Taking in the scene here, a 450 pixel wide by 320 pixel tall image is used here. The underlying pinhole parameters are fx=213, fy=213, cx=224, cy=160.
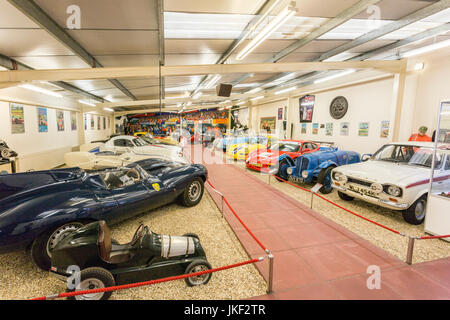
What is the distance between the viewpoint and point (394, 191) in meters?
3.72

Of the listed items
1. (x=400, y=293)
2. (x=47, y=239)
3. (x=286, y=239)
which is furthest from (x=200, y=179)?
(x=400, y=293)

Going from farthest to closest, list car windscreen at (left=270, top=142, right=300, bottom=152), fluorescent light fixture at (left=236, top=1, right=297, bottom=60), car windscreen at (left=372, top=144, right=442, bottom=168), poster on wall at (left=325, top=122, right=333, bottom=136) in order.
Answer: poster on wall at (left=325, top=122, right=333, bottom=136) → car windscreen at (left=270, top=142, right=300, bottom=152) → car windscreen at (left=372, top=144, right=442, bottom=168) → fluorescent light fixture at (left=236, top=1, right=297, bottom=60)

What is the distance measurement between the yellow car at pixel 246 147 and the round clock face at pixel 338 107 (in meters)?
3.36

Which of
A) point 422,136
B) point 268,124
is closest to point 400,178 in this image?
point 422,136

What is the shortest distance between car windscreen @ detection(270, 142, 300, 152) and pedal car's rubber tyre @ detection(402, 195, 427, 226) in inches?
129

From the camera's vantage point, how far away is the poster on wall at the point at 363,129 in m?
8.41

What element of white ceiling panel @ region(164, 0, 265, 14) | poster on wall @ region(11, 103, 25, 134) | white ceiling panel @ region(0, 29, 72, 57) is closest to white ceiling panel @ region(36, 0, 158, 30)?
white ceiling panel @ region(164, 0, 265, 14)

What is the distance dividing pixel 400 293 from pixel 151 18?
5.28m

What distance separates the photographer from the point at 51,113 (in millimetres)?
8859

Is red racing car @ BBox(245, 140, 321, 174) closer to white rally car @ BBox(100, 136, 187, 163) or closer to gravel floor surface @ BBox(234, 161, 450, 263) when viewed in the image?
gravel floor surface @ BBox(234, 161, 450, 263)

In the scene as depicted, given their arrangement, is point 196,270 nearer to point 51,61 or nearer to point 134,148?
point 51,61

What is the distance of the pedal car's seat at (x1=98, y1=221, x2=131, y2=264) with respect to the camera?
77.7 inches

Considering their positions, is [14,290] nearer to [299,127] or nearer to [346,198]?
[346,198]

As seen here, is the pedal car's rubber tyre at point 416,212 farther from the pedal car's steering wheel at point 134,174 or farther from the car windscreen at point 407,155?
the pedal car's steering wheel at point 134,174
